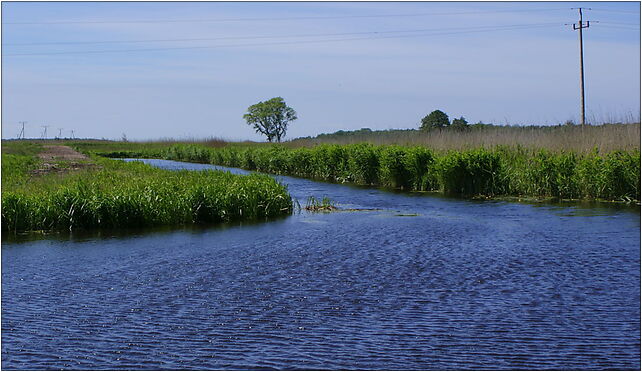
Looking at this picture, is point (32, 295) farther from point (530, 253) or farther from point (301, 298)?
point (530, 253)

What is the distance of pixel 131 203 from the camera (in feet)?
62.3

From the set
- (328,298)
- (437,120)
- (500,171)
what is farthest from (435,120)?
(328,298)

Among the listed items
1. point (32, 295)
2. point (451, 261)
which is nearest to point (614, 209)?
point (451, 261)

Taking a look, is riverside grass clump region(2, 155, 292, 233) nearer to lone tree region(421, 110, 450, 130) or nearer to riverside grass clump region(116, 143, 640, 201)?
riverside grass clump region(116, 143, 640, 201)

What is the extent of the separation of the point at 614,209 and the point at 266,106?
80238 millimetres

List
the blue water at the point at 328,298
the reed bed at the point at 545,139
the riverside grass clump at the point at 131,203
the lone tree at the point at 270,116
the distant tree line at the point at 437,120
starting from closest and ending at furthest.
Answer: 1. the blue water at the point at 328,298
2. the riverside grass clump at the point at 131,203
3. the reed bed at the point at 545,139
4. the distant tree line at the point at 437,120
5. the lone tree at the point at 270,116

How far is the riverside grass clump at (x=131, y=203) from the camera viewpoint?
1791cm

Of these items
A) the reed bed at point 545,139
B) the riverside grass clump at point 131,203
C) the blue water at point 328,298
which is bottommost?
the blue water at point 328,298

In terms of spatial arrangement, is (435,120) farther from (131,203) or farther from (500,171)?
(131,203)

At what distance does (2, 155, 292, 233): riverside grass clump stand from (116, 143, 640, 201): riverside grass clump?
838 cm

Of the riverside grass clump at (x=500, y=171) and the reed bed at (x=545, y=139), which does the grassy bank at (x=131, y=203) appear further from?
the reed bed at (x=545, y=139)

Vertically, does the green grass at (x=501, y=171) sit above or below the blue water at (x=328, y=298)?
above

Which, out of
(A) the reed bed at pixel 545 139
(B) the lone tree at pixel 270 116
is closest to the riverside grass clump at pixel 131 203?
(A) the reed bed at pixel 545 139

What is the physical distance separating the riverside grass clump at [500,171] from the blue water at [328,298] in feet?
18.6
